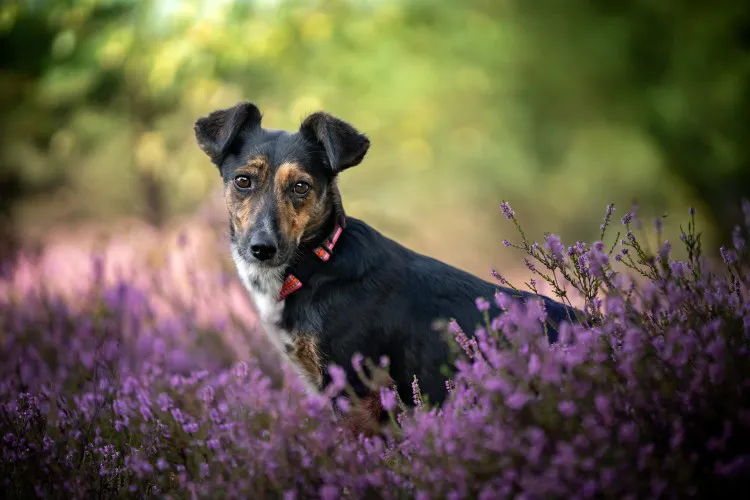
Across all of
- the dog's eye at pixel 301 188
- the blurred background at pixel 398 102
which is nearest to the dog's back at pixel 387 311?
the dog's eye at pixel 301 188

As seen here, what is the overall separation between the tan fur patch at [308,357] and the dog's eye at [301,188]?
0.87 m

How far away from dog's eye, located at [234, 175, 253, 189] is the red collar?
23.3 inches

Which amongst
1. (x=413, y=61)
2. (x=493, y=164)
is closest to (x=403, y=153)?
(x=413, y=61)

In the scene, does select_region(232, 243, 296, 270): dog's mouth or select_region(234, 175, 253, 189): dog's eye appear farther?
select_region(234, 175, 253, 189): dog's eye

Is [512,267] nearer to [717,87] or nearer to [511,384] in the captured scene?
[717,87]

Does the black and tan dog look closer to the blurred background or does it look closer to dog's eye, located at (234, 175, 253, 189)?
dog's eye, located at (234, 175, 253, 189)

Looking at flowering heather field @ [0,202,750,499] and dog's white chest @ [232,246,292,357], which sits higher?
dog's white chest @ [232,246,292,357]

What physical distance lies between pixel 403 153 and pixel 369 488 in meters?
9.10

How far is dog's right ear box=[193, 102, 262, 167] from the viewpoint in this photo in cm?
397

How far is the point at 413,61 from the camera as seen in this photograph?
11.9 meters

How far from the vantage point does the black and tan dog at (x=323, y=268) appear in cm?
357

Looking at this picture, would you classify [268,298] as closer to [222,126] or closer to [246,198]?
[246,198]

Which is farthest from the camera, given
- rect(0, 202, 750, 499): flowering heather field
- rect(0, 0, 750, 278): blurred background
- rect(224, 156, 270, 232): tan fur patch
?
rect(0, 0, 750, 278): blurred background

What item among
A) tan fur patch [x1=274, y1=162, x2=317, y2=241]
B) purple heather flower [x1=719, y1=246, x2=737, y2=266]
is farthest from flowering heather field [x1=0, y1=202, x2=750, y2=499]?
tan fur patch [x1=274, y1=162, x2=317, y2=241]
